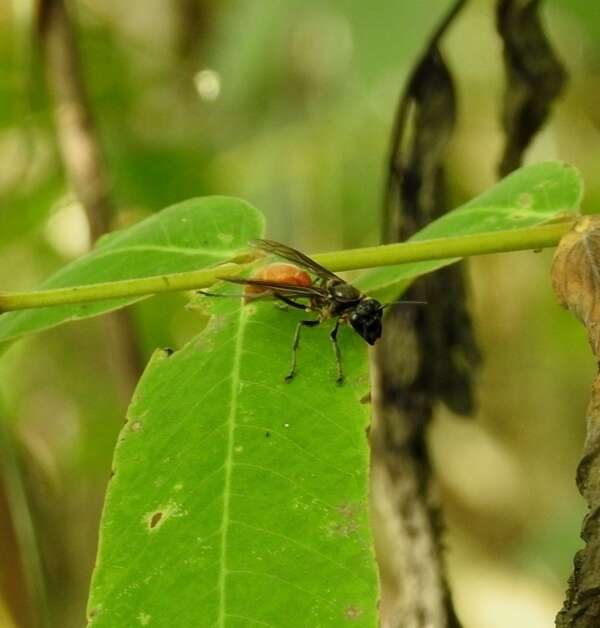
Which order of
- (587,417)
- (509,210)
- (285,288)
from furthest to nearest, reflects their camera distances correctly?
(509,210) < (285,288) < (587,417)

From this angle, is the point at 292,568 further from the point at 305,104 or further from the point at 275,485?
the point at 305,104

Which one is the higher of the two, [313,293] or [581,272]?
[313,293]

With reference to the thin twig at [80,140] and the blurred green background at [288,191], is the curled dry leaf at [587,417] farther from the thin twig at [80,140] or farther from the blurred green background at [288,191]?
the thin twig at [80,140]

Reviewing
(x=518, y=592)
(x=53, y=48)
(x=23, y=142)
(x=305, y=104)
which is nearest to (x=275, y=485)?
(x=53, y=48)

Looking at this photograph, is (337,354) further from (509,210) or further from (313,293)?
(509,210)

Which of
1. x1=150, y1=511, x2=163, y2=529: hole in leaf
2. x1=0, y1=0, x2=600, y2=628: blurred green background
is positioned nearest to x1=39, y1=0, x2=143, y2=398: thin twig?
x1=0, y1=0, x2=600, y2=628: blurred green background

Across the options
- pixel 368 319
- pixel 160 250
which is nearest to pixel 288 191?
pixel 160 250
